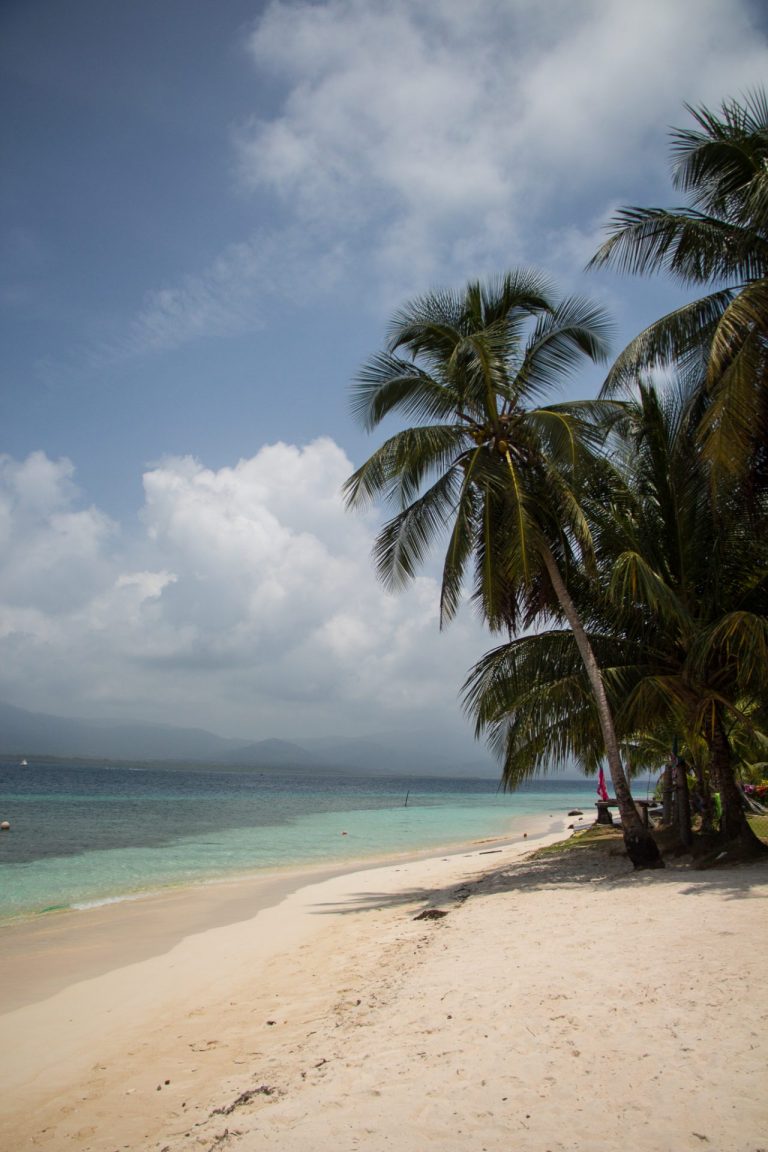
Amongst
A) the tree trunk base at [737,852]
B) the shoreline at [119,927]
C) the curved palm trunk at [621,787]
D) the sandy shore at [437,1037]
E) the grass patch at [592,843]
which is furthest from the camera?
the grass patch at [592,843]

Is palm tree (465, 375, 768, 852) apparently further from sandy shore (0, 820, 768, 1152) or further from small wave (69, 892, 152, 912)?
small wave (69, 892, 152, 912)

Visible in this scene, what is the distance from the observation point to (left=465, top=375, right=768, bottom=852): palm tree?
391 inches

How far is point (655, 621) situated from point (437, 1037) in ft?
26.9

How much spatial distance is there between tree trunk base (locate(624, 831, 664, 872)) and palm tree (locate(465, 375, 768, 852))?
1141mm

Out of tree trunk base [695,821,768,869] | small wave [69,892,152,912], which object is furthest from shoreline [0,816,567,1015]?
tree trunk base [695,821,768,869]

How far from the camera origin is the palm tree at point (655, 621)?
992 cm

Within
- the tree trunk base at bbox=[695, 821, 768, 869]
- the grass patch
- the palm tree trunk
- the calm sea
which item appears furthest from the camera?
the calm sea

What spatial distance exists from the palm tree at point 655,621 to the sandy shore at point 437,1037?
2532mm

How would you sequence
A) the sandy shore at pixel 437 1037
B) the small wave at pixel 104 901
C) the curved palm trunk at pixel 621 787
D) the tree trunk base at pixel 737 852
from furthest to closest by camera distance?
the small wave at pixel 104 901, the curved palm trunk at pixel 621 787, the tree trunk base at pixel 737 852, the sandy shore at pixel 437 1037

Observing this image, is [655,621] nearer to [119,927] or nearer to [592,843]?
[592,843]

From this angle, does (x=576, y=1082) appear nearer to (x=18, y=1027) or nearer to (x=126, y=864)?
(x=18, y=1027)

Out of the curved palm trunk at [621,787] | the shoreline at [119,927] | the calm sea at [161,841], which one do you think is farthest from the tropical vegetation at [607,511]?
the calm sea at [161,841]

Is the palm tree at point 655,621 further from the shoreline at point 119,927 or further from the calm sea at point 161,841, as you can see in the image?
the calm sea at point 161,841

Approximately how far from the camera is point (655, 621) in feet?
35.8
